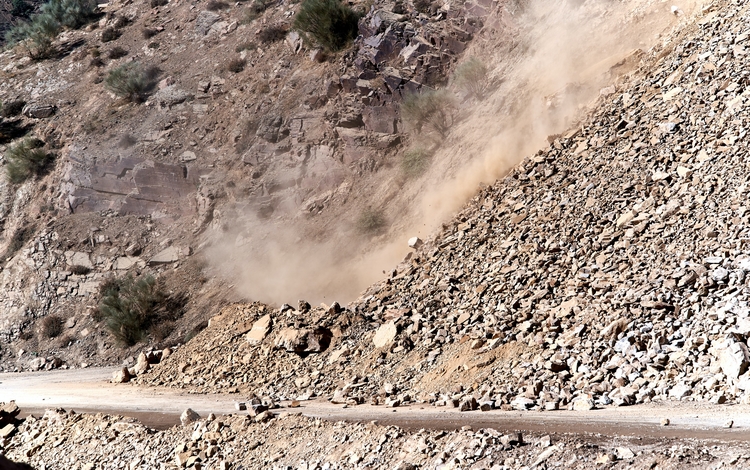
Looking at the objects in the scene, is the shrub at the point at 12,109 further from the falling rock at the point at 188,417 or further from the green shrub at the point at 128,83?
the falling rock at the point at 188,417

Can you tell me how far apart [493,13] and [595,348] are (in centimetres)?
1817

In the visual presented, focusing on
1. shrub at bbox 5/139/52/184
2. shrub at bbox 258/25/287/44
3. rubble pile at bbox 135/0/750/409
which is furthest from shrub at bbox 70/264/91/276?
shrub at bbox 258/25/287/44

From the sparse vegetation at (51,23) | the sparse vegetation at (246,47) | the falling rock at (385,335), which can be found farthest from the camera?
the sparse vegetation at (51,23)

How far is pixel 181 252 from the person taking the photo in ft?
90.2

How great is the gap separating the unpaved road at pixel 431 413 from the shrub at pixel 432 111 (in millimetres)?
13712

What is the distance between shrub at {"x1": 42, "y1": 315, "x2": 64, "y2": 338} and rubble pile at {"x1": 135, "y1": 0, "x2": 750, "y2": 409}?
37.5ft

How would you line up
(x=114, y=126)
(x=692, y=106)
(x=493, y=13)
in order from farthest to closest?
1. (x=114, y=126)
2. (x=493, y=13)
3. (x=692, y=106)

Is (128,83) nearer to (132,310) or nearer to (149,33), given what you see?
(149,33)

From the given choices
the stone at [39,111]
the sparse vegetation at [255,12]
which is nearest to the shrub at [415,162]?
the sparse vegetation at [255,12]

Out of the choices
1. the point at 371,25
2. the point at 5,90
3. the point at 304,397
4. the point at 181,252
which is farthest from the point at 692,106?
the point at 5,90

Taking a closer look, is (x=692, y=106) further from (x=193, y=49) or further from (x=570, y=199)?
(x=193, y=49)

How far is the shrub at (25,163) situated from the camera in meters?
32.9

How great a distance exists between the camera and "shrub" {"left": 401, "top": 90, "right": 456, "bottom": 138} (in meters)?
24.6

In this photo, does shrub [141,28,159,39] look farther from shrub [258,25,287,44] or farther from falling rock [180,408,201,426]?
falling rock [180,408,201,426]
